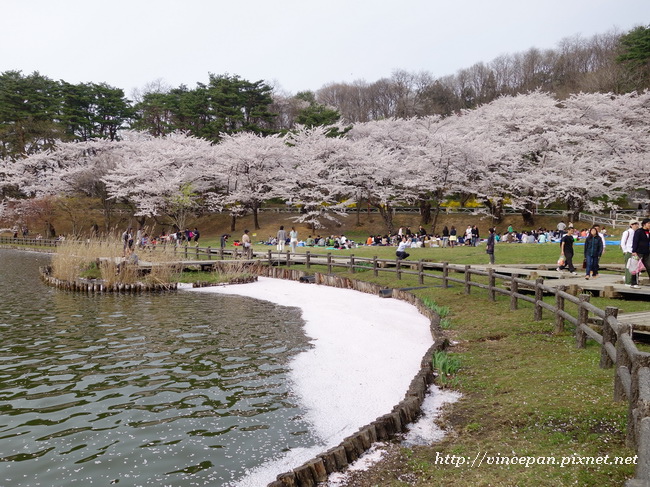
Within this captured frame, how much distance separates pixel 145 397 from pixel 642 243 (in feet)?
41.1

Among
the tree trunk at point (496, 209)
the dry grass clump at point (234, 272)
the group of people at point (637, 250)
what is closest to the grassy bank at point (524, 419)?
the group of people at point (637, 250)


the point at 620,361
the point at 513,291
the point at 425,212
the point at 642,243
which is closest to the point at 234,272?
the point at 513,291

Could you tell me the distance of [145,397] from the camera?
7992 mm

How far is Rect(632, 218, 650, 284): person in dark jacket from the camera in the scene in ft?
40.7

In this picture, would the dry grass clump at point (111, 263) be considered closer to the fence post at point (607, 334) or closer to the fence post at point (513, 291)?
the fence post at point (513, 291)

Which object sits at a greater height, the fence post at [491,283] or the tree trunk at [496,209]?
the tree trunk at [496,209]

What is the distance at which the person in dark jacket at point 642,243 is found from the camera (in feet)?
40.7

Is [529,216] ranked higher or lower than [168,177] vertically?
lower

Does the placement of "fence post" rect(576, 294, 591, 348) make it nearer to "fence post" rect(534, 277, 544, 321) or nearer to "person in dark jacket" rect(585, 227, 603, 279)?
"fence post" rect(534, 277, 544, 321)

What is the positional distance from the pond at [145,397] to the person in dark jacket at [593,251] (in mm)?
9528

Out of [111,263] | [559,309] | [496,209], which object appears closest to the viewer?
[559,309]

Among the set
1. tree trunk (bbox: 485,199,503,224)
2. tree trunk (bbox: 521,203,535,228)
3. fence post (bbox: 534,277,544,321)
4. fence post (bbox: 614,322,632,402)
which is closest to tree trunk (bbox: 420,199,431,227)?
tree trunk (bbox: 485,199,503,224)

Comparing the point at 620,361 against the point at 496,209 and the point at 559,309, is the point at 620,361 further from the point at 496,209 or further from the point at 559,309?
the point at 496,209

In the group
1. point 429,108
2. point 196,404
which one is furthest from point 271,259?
point 429,108
